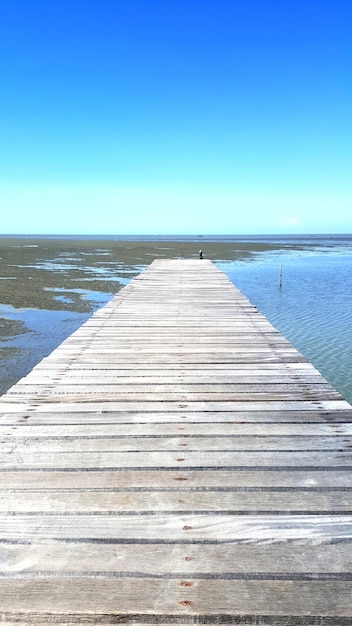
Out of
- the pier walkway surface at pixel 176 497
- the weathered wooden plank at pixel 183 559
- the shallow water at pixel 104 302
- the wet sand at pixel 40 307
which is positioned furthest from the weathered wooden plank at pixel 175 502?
the wet sand at pixel 40 307

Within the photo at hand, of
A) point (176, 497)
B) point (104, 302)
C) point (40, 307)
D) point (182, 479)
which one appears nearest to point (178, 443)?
point (182, 479)

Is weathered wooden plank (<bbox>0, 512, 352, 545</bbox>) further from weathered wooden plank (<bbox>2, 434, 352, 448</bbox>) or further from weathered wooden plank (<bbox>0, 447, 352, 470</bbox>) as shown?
weathered wooden plank (<bbox>2, 434, 352, 448</bbox>)

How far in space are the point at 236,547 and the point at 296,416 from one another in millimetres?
1742

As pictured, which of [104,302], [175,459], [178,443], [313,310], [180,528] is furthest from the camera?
[104,302]

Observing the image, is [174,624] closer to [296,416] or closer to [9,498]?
[9,498]

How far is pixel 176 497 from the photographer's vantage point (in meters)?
2.62

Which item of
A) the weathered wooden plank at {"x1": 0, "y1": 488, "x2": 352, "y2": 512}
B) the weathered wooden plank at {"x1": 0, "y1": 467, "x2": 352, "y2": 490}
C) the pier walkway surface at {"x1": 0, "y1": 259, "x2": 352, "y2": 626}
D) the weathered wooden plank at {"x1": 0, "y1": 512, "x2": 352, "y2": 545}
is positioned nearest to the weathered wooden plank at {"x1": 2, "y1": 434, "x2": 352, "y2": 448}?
the pier walkway surface at {"x1": 0, "y1": 259, "x2": 352, "y2": 626}

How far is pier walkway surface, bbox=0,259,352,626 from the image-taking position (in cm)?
192

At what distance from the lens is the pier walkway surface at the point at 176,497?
1.92 m

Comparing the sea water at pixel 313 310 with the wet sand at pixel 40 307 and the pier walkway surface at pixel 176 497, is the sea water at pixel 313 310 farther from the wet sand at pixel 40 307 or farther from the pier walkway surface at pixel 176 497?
the wet sand at pixel 40 307

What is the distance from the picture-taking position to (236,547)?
7.24 feet

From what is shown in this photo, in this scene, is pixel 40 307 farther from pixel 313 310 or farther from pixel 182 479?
pixel 182 479

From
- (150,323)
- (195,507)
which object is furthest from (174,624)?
(150,323)

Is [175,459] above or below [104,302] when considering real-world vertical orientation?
above
